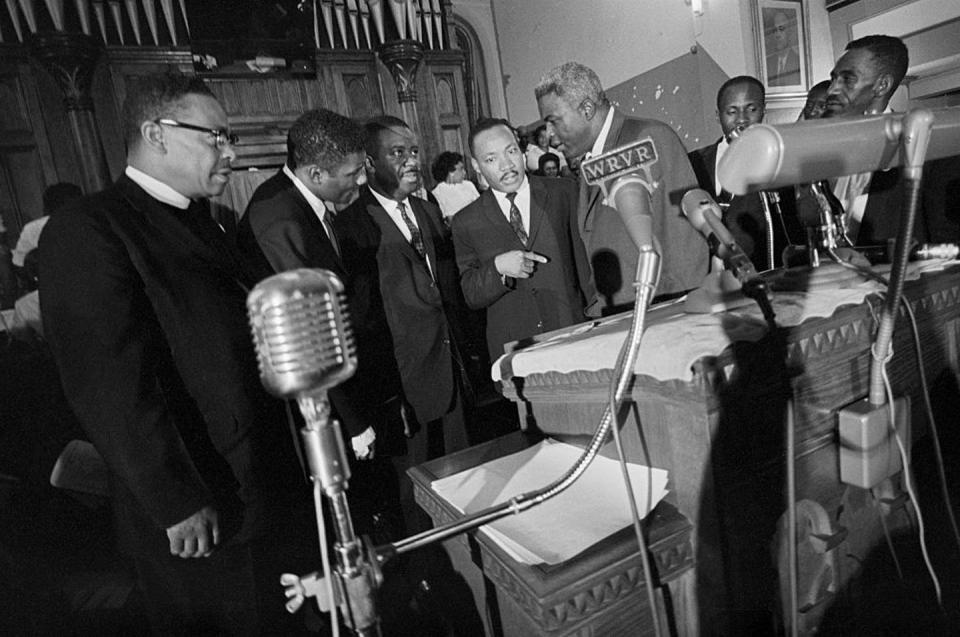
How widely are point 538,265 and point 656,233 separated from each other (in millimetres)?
862

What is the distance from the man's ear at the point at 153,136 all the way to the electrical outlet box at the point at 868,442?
1.77m

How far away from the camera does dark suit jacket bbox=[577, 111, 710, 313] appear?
1.85 meters

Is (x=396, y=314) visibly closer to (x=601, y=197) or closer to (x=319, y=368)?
(x=601, y=197)

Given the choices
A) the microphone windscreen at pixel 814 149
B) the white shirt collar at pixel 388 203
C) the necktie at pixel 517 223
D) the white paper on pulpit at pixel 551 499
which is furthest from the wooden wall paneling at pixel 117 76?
the microphone windscreen at pixel 814 149

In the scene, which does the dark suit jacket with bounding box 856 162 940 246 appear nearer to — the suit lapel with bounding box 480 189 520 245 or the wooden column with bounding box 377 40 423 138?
the suit lapel with bounding box 480 189 520 245

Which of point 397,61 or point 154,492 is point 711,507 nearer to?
point 154,492

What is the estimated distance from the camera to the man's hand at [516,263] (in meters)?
2.18

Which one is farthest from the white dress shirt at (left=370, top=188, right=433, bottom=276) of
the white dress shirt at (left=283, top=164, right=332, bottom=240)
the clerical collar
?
the white dress shirt at (left=283, top=164, right=332, bottom=240)

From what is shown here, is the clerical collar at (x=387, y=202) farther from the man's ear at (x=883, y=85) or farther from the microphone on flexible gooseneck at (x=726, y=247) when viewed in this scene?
the man's ear at (x=883, y=85)

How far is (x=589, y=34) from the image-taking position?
701cm

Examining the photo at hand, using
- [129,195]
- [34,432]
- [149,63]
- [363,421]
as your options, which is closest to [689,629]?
[363,421]

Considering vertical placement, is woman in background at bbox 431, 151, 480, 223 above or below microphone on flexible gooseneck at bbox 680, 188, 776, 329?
above

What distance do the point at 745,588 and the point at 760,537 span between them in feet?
0.27

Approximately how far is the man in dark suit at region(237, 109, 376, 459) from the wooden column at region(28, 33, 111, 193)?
3656 millimetres
